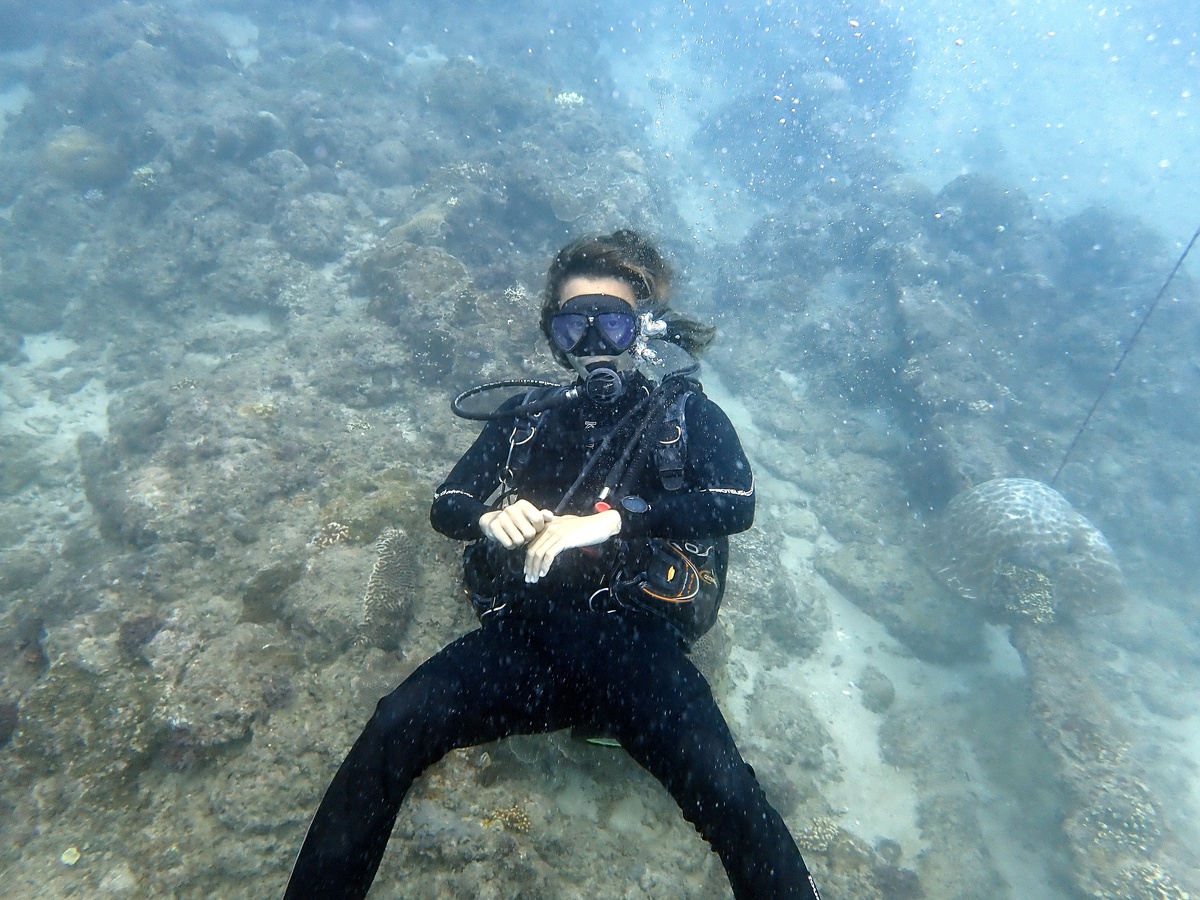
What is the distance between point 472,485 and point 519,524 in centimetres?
84

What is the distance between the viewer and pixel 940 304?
44.1 ft

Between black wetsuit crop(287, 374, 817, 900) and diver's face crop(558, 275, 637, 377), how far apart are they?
39cm

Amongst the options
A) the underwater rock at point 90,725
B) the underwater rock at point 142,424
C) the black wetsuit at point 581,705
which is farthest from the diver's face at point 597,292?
the underwater rock at point 142,424

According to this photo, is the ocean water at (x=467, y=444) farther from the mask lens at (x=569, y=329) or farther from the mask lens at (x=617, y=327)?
the mask lens at (x=617, y=327)

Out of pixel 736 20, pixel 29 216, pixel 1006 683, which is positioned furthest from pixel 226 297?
pixel 736 20

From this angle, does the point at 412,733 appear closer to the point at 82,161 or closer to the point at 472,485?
the point at 472,485

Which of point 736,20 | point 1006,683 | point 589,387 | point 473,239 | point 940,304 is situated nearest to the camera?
point 589,387

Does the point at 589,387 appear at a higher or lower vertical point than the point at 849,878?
higher

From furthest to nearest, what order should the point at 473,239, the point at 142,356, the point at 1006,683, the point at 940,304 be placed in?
the point at 940,304 → the point at 473,239 → the point at 142,356 → the point at 1006,683

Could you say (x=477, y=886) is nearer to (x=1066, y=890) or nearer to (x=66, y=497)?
(x=1066, y=890)

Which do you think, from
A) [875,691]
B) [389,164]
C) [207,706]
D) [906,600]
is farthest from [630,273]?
[389,164]

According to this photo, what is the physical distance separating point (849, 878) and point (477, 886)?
4246mm

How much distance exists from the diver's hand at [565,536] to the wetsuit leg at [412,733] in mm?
499

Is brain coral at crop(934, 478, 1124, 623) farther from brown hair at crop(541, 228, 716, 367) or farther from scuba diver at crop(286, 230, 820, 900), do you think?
brown hair at crop(541, 228, 716, 367)
